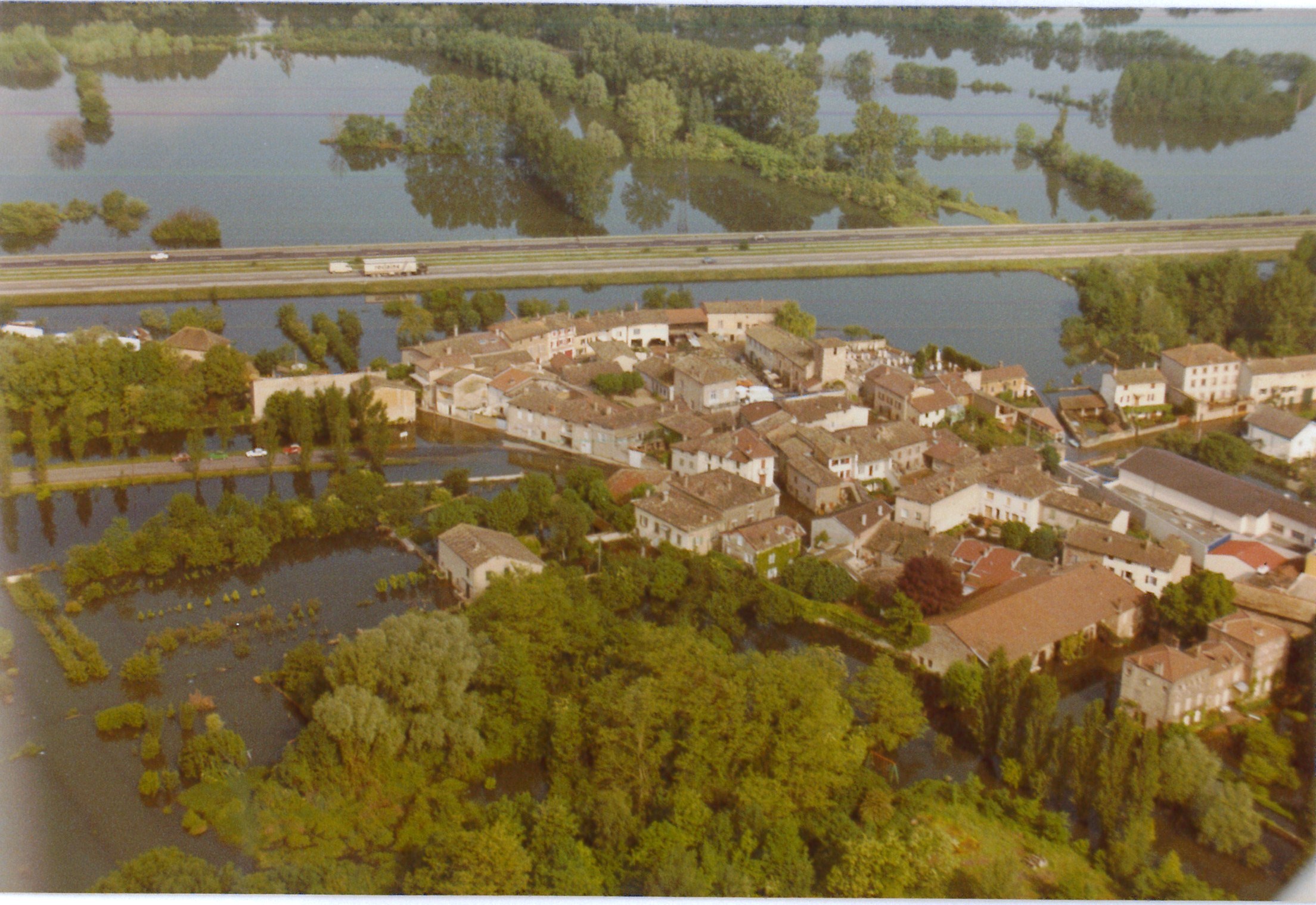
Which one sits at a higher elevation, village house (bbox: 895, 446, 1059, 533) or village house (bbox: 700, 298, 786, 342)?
village house (bbox: 700, 298, 786, 342)

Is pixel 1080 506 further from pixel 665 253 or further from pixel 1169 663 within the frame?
pixel 665 253

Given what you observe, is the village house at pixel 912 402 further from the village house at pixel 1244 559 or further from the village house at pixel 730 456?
the village house at pixel 1244 559

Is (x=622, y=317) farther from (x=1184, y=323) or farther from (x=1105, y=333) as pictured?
(x=1184, y=323)

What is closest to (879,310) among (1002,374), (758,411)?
(1002,374)

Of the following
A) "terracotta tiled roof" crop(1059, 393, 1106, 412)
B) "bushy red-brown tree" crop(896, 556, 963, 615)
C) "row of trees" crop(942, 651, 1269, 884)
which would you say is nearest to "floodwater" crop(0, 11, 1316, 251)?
"terracotta tiled roof" crop(1059, 393, 1106, 412)

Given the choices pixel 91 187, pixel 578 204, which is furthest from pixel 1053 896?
pixel 91 187

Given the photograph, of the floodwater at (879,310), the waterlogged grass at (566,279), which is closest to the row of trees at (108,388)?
the floodwater at (879,310)

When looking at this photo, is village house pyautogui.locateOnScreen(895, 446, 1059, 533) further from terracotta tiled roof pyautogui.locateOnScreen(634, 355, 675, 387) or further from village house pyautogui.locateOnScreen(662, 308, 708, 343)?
village house pyautogui.locateOnScreen(662, 308, 708, 343)
